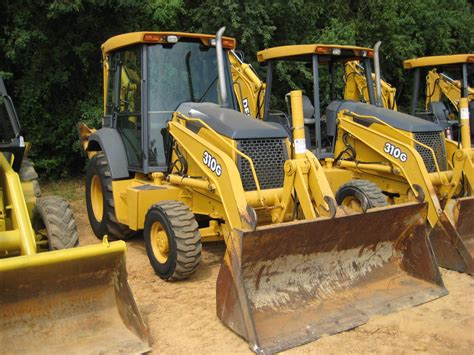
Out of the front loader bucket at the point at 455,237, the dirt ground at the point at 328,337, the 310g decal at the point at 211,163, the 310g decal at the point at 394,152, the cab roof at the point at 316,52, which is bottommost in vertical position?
the dirt ground at the point at 328,337

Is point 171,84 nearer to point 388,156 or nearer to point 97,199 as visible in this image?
point 97,199

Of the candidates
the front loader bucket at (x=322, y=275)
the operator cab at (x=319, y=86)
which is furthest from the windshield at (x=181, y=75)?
the front loader bucket at (x=322, y=275)

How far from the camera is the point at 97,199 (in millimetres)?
7301

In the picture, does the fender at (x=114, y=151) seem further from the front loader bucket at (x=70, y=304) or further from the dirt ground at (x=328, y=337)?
the front loader bucket at (x=70, y=304)

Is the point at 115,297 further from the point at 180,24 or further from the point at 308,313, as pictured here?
the point at 180,24

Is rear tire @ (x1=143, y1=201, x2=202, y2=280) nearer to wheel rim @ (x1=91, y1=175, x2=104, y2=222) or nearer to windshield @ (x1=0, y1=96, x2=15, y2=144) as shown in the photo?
windshield @ (x1=0, y1=96, x2=15, y2=144)

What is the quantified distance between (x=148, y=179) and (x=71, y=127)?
596 cm

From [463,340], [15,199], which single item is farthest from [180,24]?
[463,340]

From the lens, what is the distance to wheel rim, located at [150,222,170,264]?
5433 millimetres

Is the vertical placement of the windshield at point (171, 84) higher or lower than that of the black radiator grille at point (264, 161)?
higher

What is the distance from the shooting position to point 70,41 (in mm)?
11094

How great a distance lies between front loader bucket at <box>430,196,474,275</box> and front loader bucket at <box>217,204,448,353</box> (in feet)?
1.98

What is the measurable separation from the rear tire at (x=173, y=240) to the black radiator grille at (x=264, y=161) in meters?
0.67

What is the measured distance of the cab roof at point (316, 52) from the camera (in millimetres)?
7395
